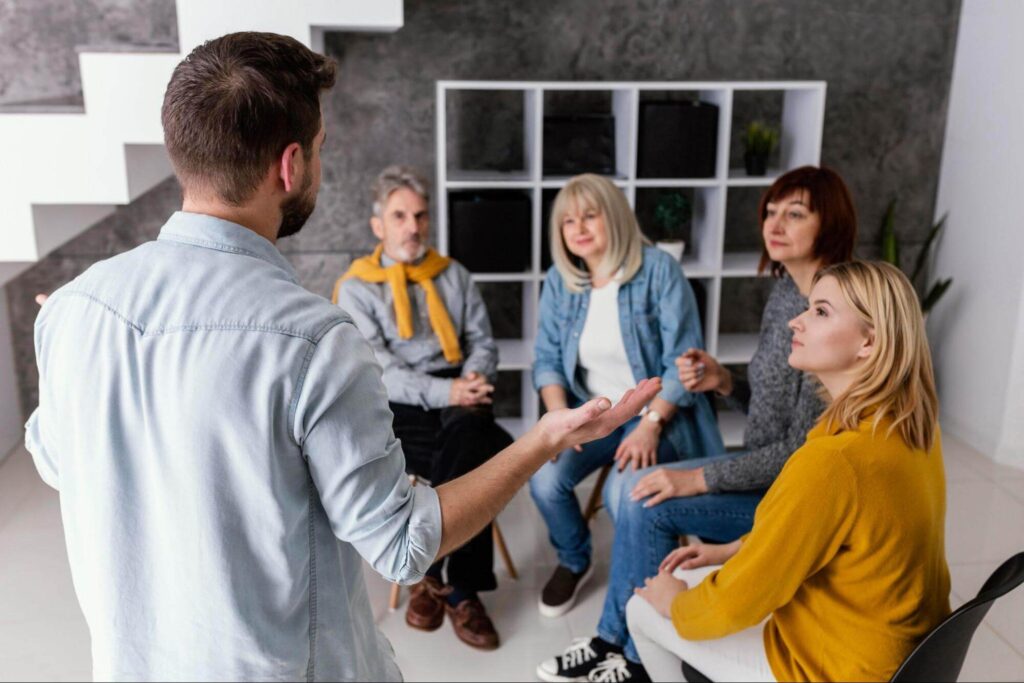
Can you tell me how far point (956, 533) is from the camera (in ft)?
5.95

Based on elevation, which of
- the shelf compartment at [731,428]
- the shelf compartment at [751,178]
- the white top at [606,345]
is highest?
the shelf compartment at [751,178]

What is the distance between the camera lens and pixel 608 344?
92.0 inches

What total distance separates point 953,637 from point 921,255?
1424mm

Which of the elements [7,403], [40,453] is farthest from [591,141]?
[40,453]

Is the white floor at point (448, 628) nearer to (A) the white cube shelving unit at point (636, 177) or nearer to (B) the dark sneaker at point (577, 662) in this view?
(B) the dark sneaker at point (577, 662)

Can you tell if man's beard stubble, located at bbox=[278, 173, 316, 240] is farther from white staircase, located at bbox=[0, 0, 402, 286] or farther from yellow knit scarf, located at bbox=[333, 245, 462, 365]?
yellow knit scarf, located at bbox=[333, 245, 462, 365]

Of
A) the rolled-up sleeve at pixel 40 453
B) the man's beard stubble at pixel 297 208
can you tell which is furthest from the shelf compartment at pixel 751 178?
the rolled-up sleeve at pixel 40 453

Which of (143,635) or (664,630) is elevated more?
(143,635)

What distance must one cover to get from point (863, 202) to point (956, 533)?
174 centimetres

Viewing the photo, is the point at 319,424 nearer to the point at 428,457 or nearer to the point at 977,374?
the point at 977,374

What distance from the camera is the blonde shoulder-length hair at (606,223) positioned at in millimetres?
2270

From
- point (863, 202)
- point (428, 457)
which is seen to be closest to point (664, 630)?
point (428, 457)

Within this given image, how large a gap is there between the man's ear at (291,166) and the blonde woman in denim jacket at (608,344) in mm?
1377

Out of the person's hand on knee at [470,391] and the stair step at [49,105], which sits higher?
the stair step at [49,105]
